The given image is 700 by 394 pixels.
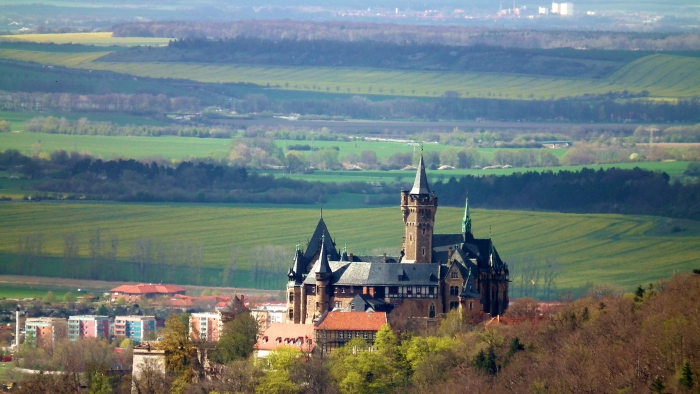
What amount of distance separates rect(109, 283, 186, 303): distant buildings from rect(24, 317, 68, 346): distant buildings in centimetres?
964

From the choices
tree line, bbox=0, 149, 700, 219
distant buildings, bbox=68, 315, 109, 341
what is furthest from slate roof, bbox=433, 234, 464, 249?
tree line, bbox=0, 149, 700, 219

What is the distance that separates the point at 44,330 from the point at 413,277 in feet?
115

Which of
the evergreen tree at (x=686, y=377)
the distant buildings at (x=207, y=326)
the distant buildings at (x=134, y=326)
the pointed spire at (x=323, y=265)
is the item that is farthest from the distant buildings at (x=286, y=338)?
the distant buildings at (x=134, y=326)

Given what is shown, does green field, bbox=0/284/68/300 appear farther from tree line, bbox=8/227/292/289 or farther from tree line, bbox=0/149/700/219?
tree line, bbox=0/149/700/219

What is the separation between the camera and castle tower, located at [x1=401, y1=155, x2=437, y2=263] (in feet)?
362

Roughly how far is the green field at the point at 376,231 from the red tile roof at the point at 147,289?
8.69 meters

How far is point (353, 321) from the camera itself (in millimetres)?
101250

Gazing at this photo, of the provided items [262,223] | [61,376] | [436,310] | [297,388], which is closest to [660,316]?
[297,388]

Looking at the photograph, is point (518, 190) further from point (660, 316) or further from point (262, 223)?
point (660, 316)

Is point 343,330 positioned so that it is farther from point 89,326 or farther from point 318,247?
point 89,326

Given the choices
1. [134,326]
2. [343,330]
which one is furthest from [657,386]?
[134,326]

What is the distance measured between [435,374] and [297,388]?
5415mm

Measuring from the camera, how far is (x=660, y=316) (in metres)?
85.1

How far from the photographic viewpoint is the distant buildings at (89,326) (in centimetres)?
13586
